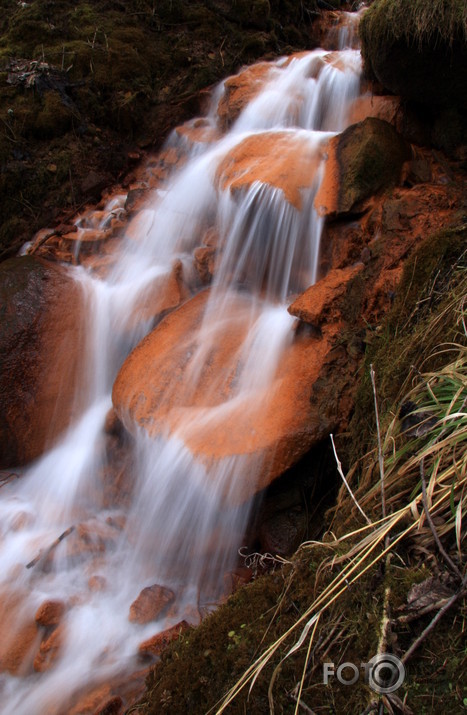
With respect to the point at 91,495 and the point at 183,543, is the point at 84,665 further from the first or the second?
the point at 91,495

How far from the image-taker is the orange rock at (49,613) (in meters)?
2.98

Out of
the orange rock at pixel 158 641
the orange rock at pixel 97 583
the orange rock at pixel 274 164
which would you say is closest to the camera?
the orange rock at pixel 158 641

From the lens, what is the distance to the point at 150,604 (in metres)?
2.96

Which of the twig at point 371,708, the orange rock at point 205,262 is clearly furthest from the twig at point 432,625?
the orange rock at point 205,262

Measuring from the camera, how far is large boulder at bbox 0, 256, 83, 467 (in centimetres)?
446

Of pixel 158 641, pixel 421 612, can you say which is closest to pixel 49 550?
pixel 158 641

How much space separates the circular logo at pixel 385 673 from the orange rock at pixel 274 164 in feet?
12.6

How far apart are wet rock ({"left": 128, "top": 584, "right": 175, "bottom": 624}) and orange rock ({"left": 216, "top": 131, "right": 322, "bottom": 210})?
3.42 meters

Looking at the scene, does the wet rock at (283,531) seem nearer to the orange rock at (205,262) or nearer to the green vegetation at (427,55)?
the orange rock at (205,262)

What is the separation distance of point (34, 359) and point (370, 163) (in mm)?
3686

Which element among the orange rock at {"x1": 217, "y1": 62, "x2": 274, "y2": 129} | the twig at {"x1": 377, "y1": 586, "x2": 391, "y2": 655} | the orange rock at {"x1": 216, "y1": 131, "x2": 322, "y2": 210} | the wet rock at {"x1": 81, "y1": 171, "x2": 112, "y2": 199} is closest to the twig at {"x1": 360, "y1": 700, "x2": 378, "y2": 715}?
the twig at {"x1": 377, "y1": 586, "x2": 391, "y2": 655}

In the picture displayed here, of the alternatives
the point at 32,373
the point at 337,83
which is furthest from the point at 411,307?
the point at 337,83

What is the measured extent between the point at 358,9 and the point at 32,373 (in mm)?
10234

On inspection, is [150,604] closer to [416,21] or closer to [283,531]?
[283,531]
